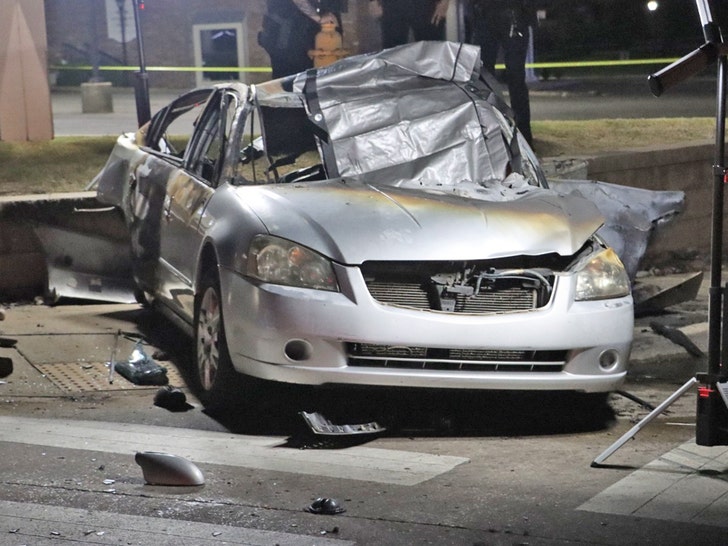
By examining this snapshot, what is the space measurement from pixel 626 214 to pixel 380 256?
3.23 metres

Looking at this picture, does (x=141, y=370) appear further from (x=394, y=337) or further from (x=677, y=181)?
(x=677, y=181)

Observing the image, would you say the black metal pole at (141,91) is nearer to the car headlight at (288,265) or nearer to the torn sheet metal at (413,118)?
the torn sheet metal at (413,118)

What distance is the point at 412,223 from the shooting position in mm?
6266

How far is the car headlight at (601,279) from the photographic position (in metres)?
6.33

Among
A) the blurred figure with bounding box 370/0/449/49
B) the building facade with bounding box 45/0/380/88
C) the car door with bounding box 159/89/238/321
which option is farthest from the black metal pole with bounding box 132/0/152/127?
the building facade with bounding box 45/0/380/88

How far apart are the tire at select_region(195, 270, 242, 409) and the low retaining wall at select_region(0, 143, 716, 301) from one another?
2.59 metres

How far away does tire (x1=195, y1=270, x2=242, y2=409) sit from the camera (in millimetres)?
6422

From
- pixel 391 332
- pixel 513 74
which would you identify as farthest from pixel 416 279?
pixel 513 74

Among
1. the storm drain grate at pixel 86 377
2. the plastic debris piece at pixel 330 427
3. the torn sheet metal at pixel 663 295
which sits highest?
the plastic debris piece at pixel 330 427

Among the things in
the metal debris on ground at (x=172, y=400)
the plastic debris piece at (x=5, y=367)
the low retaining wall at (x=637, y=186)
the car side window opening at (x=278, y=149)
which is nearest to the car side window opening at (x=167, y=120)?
the low retaining wall at (x=637, y=186)

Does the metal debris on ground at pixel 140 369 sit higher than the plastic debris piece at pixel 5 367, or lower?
lower

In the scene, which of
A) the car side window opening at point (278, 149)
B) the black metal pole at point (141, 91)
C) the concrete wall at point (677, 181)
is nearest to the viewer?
the car side window opening at point (278, 149)

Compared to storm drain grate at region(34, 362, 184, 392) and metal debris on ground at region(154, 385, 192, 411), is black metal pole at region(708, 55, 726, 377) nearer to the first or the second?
metal debris on ground at region(154, 385, 192, 411)

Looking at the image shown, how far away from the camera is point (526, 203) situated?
6711 mm
